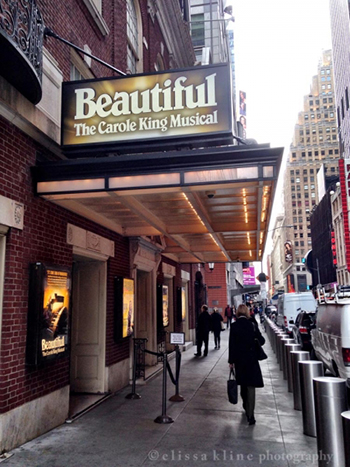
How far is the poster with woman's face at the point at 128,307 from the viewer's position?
9.91m

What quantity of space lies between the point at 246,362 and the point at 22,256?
3970 millimetres

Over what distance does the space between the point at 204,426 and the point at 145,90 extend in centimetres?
595

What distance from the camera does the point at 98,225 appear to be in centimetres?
912

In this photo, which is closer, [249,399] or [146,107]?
[249,399]

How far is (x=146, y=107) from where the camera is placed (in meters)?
7.71

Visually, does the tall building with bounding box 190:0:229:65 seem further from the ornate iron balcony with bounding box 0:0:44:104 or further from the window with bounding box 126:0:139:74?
the ornate iron balcony with bounding box 0:0:44:104

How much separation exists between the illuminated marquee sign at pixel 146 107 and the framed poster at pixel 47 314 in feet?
8.12

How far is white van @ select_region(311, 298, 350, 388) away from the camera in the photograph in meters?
7.38

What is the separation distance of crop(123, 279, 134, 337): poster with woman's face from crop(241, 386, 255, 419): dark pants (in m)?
3.65

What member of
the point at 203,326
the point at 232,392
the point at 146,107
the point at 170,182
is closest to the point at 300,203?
the point at 203,326

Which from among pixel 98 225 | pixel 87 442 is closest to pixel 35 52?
pixel 98 225

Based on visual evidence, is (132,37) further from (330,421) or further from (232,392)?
(330,421)

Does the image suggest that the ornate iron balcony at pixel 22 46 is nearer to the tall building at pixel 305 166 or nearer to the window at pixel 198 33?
the window at pixel 198 33

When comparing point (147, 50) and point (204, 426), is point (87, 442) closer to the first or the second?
point (204, 426)
